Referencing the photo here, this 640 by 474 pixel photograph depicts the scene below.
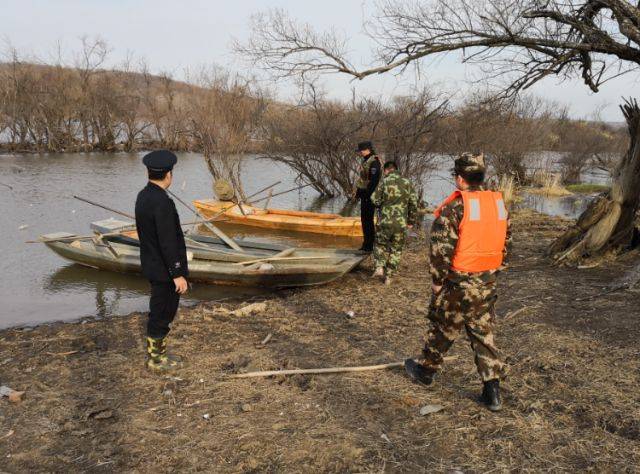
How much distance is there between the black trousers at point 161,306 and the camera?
4277 millimetres

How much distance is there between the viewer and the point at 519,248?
9.66 meters

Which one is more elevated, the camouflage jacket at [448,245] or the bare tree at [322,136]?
the bare tree at [322,136]

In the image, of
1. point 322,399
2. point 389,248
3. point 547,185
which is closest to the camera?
point 322,399

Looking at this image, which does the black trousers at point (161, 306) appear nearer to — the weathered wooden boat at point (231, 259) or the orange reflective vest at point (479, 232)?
the orange reflective vest at point (479, 232)

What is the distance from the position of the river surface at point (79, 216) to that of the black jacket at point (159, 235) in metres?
3.79

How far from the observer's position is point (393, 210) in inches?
295

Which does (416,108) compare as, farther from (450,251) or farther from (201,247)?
(450,251)

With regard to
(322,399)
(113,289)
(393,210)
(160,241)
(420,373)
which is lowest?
(113,289)

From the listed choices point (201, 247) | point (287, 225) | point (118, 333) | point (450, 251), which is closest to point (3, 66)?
point (287, 225)

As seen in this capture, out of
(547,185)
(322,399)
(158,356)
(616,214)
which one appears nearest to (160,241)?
(158,356)

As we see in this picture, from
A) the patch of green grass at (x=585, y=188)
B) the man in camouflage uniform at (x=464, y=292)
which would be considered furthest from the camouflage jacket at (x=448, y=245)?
the patch of green grass at (x=585, y=188)

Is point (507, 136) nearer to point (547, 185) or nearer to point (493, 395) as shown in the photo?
point (547, 185)

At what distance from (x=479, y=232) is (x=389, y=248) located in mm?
4282

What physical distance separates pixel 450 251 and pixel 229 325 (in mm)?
3243
